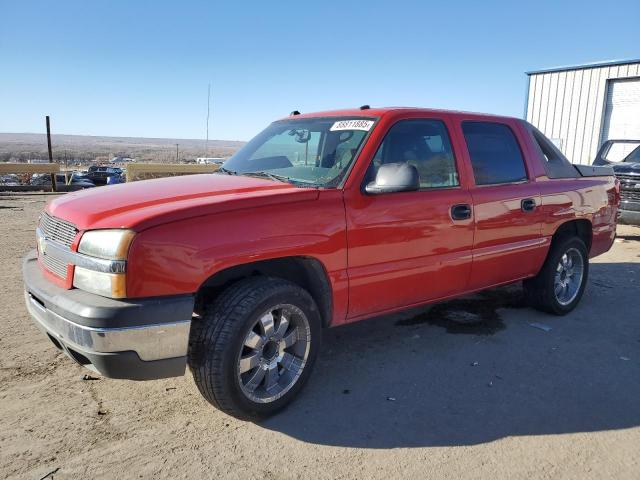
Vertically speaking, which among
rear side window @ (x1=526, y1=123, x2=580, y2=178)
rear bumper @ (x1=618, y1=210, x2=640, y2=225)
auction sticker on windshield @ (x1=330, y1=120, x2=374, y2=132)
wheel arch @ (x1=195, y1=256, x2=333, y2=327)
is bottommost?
rear bumper @ (x1=618, y1=210, x2=640, y2=225)

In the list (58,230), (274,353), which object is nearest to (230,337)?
(274,353)

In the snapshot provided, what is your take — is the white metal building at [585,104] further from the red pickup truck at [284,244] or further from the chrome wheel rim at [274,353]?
the chrome wheel rim at [274,353]

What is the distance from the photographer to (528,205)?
4434 millimetres

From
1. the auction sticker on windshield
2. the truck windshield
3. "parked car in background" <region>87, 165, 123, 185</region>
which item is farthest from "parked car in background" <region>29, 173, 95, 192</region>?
the auction sticker on windshield

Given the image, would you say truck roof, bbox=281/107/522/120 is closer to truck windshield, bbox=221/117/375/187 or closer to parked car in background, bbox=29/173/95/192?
truck windshield, bbox=221/117/375/187

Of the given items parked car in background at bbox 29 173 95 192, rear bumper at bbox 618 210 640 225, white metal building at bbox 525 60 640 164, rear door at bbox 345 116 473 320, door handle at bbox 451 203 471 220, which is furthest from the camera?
parked car in background at bbox 29 173 95 192

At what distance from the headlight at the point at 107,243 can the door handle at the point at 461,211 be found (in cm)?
236

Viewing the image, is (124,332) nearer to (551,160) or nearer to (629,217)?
(551,160)

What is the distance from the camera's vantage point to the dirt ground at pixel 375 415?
2615 millimetres

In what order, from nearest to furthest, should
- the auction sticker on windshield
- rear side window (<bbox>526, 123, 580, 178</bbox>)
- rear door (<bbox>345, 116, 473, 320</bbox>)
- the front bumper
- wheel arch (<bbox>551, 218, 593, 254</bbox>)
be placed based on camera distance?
1. the front bumper
2. rear door (<bbox>345, 116, 473, 320</bbox>)
3. the auction sticker on windshield
4. rear side window (<bbox>526, 123, 580, 178</bbox>)
5. wheel arch (<bbox>551, 218, 593, 254</bbox>)

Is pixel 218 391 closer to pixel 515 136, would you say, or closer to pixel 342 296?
pixel 342 296

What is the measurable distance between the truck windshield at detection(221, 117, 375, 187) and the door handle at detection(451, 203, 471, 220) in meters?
0.92

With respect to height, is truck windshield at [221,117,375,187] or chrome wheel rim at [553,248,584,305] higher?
truck windshield at [221,117,375,187]

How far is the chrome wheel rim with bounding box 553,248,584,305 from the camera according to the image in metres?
5.07
